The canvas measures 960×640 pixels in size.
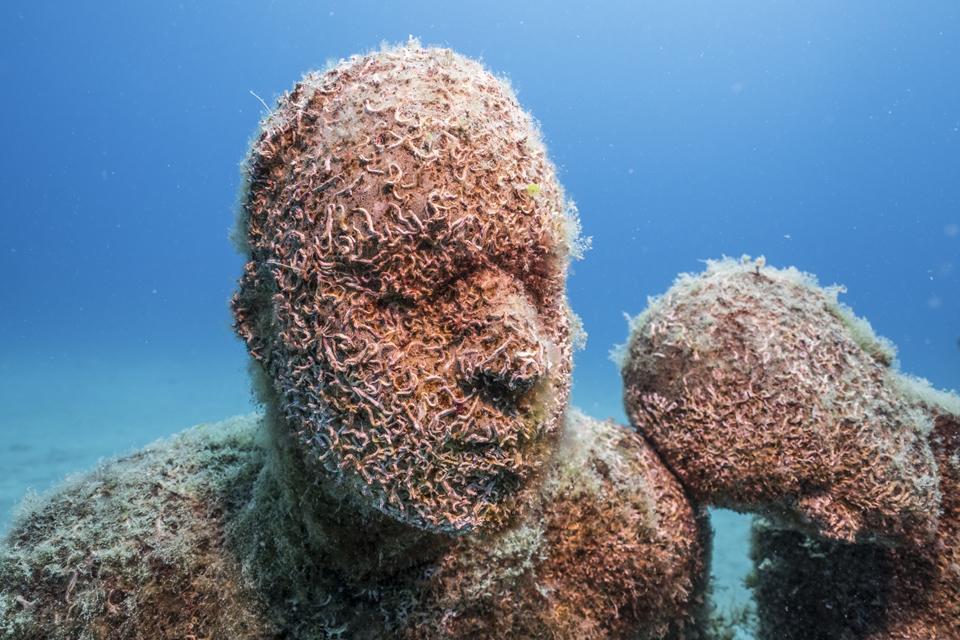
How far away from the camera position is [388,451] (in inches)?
85.0

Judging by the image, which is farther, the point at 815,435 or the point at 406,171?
the point at 815,435

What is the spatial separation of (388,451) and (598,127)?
5610 inches

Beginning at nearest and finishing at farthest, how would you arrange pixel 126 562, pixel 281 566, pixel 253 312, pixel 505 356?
1. pixel 505 356
2. pixel 253 312
3. pixel 126 562
4. pixel 281 566

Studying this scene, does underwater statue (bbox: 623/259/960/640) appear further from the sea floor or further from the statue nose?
the statue nose

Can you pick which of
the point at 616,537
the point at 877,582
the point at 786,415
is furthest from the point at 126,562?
the point at 877,582

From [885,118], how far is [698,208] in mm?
43661

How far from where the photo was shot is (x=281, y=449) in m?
2.72

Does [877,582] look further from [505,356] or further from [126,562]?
[126,562]

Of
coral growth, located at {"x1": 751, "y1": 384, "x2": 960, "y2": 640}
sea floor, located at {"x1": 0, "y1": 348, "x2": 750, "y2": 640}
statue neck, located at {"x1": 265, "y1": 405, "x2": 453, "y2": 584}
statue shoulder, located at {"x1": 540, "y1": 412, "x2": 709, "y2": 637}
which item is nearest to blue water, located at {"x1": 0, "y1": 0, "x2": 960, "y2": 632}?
sea floor, located at {"x1": 0, "y1": 348, "x2": 750, "y2": 640}

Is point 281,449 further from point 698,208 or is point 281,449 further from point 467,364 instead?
point 698,208

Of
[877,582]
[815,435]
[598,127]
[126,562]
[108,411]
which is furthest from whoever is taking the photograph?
[598,127]

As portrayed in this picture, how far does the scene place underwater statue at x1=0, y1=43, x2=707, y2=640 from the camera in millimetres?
2170

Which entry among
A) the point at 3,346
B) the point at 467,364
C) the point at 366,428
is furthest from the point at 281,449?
the point at 3,346

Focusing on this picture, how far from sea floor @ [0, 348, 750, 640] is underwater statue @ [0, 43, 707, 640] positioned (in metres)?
0.90
